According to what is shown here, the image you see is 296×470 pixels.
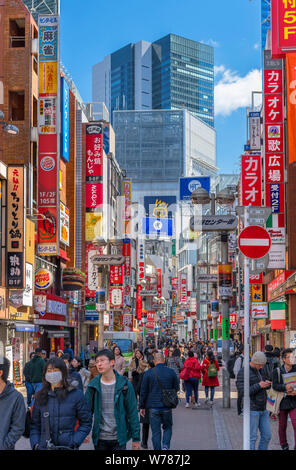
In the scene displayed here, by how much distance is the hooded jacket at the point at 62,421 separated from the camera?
717 cm

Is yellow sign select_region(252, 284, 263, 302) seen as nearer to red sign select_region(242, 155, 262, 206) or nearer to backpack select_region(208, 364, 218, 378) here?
red sign select_region(242, 155, 262, 206)

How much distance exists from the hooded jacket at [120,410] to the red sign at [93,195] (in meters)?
48.0

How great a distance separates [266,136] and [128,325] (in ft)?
139

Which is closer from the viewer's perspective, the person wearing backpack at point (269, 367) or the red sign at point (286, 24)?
the person wearing backpack at point (269, 367)

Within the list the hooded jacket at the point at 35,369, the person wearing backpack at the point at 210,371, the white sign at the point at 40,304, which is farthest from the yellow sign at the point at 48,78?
the hooded jacket at the point at 35,369

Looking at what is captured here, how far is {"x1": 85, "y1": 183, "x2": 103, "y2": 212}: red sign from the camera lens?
55625 millimetres

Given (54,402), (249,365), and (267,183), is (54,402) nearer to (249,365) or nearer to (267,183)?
(249,365)

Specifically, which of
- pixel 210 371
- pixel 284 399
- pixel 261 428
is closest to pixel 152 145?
pixel 210 371

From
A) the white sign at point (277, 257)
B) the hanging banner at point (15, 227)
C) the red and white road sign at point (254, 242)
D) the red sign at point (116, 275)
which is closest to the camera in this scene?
the red and white road sign at point (254, 242)

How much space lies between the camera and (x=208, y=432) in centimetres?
1595

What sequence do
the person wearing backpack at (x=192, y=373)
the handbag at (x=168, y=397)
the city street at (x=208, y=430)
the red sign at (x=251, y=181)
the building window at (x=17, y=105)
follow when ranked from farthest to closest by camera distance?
the red sign at (x=251, y=181), the building window at (x=17, y=105), the person wearing backpack at (x=192, y=373), the city street at (x=208, y=430), the handbag at (x=168, y=397)

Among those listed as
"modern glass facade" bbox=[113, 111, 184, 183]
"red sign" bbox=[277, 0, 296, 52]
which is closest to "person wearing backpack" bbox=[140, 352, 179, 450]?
"red sign" bbox=[277, 0, 296, 52]

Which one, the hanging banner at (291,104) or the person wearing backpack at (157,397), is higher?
the hanging banner at (291,104)

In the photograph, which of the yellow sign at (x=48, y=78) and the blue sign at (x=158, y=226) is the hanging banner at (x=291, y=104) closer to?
the yellow sign at (x=48, y=78)
